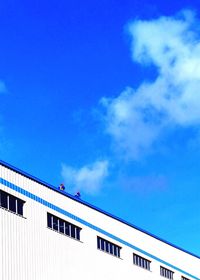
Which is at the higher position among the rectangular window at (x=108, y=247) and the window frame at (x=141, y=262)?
the window frame at (x=141, y=262)

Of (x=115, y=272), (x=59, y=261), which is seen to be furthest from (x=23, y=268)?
(x=115, y=272)

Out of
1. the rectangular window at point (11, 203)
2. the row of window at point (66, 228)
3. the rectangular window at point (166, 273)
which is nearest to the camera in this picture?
the rectangular window at point (11, 203)

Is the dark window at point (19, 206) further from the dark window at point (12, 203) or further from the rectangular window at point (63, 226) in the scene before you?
the rectangular window at point (63, 226)

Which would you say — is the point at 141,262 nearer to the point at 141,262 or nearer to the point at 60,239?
the point at 141,262

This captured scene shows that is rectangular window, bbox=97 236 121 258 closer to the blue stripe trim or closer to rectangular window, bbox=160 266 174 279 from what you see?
the blue stripe trim

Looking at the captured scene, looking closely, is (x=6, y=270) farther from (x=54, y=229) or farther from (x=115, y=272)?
(x=115, y=272)

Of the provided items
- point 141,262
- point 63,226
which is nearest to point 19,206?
point 63,226

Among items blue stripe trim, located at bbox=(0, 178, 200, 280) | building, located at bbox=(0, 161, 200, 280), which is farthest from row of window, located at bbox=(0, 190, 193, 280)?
blue stripe trim, located at bbox=(0, 178, 200, 280)

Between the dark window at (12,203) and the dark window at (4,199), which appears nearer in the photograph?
the dark window at (4,199)

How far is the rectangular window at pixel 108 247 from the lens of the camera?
43938 mm

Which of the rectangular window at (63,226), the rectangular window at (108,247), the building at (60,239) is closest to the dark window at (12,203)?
the building at (60,239)

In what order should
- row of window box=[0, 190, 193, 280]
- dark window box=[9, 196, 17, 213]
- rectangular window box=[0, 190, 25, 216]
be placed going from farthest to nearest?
dark window box=[9, 196, 17, 213] < row of window box=[0, 190, 193, 280] < rectangular window box=[0, 190, 25, 216]

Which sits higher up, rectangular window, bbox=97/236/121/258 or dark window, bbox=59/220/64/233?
rectangular window, bbox=97/236/121/258

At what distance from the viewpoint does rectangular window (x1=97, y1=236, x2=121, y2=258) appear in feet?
144
